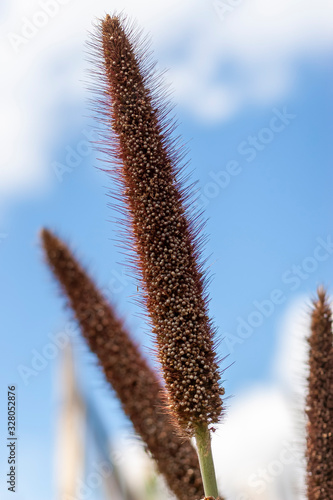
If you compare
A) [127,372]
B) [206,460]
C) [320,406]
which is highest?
[127,372]

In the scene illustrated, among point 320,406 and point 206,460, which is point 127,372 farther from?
point 206,460

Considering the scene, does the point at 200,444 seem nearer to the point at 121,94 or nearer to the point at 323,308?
the point at 323,308

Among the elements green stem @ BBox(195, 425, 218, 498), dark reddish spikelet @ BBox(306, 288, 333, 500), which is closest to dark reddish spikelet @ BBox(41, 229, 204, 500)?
dark reddish spikelet @ BBox(306, 288, 333, 500)

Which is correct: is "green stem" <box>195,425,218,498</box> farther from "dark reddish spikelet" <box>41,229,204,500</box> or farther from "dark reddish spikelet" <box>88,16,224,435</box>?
"dark reddish spikelet" <box>41,229,204,500</box>

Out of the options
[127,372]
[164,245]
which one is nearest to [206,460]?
[164,245]

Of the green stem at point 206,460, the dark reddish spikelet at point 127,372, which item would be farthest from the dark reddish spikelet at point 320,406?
the green stem at point 206,460

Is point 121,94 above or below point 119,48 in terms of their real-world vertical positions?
below

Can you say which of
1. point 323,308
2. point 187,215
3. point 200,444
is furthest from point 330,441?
point 187,215
